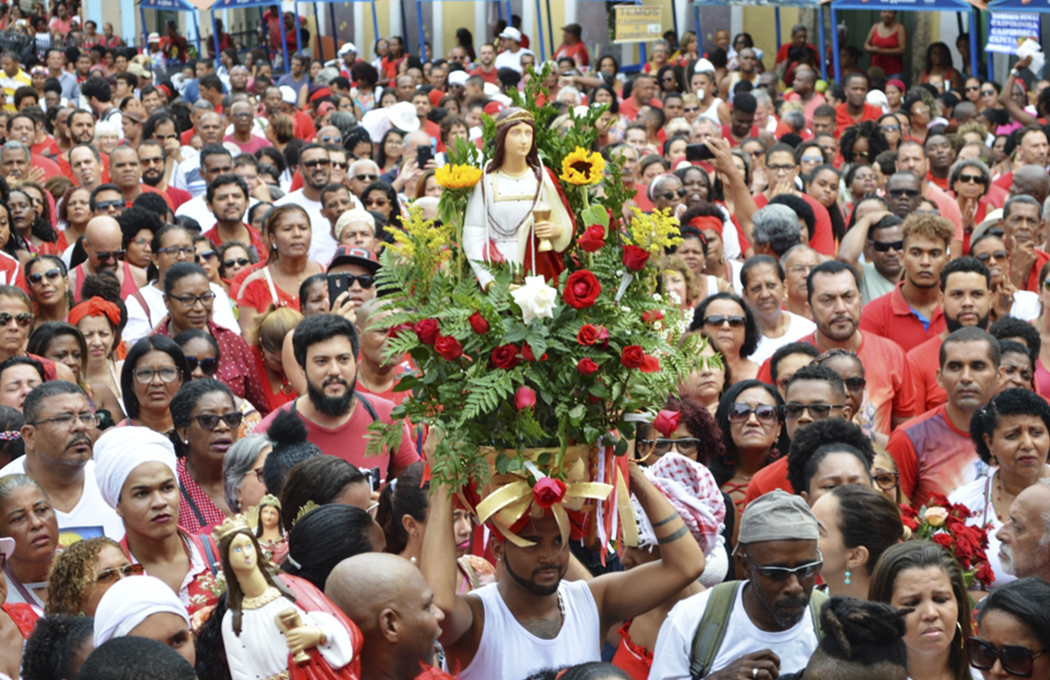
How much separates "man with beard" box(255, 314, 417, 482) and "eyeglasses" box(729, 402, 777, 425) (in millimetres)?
1482

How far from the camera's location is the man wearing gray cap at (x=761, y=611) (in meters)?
3.92

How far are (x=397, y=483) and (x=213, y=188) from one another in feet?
18.2

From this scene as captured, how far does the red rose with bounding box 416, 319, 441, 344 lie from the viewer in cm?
364

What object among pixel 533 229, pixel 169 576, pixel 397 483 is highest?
pixel 533 229

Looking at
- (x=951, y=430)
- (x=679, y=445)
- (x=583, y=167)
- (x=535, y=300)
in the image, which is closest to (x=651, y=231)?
(x=583, y=167)

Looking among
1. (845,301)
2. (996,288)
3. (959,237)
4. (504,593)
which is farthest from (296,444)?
(959,237)

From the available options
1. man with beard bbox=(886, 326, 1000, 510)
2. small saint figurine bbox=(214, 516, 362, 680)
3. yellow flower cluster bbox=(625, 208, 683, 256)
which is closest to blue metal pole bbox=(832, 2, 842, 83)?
man with beard bbox=(886, 326, 1000, 510)

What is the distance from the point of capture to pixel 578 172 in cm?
415

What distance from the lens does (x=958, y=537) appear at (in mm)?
4465

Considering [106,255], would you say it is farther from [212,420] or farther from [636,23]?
[636,23]

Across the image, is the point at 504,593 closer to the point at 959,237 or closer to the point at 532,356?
the point at 532,356

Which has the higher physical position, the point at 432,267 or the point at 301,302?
the point at 432,267

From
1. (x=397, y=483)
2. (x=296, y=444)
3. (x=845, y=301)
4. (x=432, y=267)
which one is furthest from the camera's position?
(x=845, y=301)

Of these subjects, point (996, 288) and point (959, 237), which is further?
point (959, 237)
